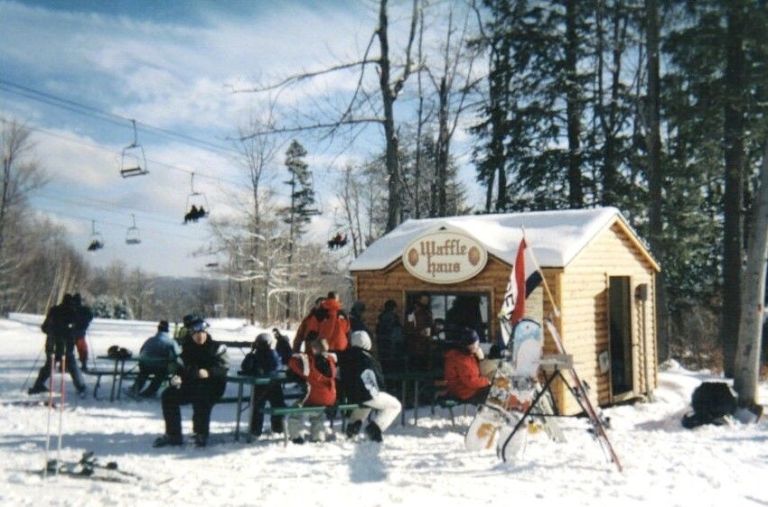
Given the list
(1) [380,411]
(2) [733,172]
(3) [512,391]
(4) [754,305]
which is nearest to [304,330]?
(1) [380,411]

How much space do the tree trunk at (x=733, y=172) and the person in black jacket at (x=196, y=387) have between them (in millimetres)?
13020

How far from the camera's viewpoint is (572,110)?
21297mm

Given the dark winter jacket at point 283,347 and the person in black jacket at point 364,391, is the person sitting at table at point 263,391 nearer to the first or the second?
the person in black jacket at point 364,391

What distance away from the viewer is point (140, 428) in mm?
8336

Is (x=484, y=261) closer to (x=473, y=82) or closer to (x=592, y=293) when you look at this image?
(x=592, y=293)

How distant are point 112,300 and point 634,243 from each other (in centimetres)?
4396

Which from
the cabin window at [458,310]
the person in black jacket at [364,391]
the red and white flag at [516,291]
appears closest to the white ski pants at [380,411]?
the person in black jacket at [364,391]

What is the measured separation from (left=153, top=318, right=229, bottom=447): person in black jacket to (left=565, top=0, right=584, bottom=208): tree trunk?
16240 mm

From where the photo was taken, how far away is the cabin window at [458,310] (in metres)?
11.2

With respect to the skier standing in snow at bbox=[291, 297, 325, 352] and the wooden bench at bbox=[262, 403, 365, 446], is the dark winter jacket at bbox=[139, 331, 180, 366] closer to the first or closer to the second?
the skier standing in snow at bbox=[291, 297, 325, 352]

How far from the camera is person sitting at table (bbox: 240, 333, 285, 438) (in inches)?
306

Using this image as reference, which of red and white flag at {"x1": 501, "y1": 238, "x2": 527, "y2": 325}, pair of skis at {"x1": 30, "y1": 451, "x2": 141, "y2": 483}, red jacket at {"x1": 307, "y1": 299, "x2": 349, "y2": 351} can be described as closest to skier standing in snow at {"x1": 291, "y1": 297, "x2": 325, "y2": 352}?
red jacket at {"x1": 307, "y1": 299, "x2": 349, "y2": 351}

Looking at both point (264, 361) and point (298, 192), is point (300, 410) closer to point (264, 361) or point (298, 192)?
point (264, 361)

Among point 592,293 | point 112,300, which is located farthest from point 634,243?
point 112,300
